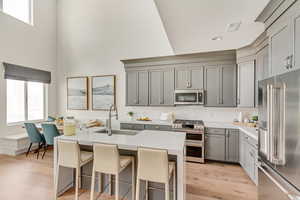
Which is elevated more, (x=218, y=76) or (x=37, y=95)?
(x=218, y=76)

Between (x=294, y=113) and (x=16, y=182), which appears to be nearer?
(x=294, y=113)

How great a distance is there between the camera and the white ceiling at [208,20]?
168 cm

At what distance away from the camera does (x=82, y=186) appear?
7.96 feet

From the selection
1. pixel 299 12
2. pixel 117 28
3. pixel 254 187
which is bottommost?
pixel 254 187

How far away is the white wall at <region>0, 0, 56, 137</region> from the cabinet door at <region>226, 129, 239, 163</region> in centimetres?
554

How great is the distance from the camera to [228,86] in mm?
3492

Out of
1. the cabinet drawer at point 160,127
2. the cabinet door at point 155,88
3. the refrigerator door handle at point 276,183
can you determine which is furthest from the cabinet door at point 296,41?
the cabinet door at point 155,88

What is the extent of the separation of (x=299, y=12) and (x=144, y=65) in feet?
10.4

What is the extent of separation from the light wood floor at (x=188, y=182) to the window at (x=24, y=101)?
135 cm

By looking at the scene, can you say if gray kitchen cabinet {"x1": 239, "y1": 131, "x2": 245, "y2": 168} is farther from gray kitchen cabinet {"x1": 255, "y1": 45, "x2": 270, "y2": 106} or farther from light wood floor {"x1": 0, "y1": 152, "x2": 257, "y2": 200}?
gray kitchen cabinet {"x1": 255, "y1": 45, "x2": 270, "y2": 106}

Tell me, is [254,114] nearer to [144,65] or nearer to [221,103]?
[221,103]

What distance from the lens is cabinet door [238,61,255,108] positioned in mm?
3100

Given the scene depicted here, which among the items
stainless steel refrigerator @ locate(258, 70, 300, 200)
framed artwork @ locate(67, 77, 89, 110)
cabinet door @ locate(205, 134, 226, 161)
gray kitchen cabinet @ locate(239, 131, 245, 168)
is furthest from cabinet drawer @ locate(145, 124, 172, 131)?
framed artwork @ locate(67, 77, 89, 110)

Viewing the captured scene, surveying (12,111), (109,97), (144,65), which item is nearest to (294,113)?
(144,65)
